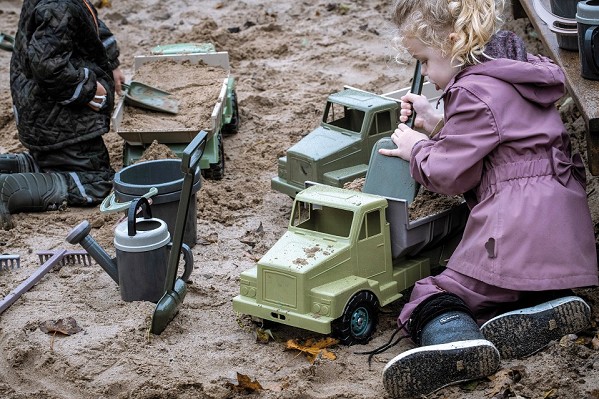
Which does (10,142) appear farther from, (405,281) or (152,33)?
(405,281)

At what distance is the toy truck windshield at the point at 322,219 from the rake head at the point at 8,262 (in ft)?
4.56

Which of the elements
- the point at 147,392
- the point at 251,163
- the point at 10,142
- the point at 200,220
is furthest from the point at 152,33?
the point at 147,392

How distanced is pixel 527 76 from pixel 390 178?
68 cm

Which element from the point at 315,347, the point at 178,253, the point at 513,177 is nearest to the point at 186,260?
the point at 178,253

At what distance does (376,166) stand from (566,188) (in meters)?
0.75

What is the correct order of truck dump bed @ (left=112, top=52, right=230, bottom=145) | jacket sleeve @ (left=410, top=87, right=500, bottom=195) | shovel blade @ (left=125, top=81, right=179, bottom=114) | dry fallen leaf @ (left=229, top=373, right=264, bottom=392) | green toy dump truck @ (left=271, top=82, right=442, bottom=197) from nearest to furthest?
1. dry fallen leaf @ (left=229, top=373, right=264, bottom=392)
2. jacket sleeve @ (left=410, top=87, right=500, bottom=195)
3. green toy dump truck @ (left=271, top=82, right=442, bottom=197)
4. truck dump bed @ (left=112, top=52, right=230, bottom=145)
5. shovel blade @ (left=125, top=81, right=179, bottom=114)

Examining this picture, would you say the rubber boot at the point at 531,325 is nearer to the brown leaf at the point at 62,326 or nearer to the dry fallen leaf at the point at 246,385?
the dry fallen leaf at the point at 246,385

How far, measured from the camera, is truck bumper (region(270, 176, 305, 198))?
489cm

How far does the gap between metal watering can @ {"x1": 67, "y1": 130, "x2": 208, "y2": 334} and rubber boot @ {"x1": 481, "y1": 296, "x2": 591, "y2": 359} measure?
1.15 metres

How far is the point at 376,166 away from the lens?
12.9 feet

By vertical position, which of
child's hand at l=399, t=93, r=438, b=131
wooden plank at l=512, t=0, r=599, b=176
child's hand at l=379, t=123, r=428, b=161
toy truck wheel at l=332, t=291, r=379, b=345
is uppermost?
wooden plank at l=512, t=0, r=599, b=176

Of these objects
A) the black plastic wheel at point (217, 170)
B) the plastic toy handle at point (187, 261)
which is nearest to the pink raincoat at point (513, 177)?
the plastic toy handle at point (187, 261)

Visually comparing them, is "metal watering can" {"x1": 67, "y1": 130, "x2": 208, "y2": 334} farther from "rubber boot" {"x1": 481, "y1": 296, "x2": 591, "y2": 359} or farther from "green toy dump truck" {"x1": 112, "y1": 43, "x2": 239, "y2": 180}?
"green toy dump truck" {"x1": 112, "y1": 43, "x2": 239, "y2": 180}

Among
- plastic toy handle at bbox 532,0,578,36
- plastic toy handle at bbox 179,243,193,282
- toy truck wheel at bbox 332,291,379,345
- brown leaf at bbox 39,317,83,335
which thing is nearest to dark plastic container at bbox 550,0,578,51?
plastic toy handle at bbox 532,0,578,36
